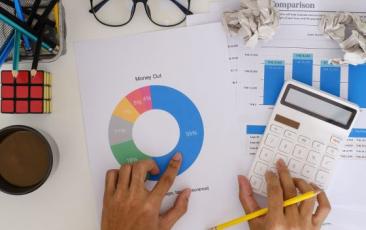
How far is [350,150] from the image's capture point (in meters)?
0.68

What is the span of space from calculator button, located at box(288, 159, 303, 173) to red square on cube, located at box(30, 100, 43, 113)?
41cm

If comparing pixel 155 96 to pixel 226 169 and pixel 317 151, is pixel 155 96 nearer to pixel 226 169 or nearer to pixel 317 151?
pixel 226 169

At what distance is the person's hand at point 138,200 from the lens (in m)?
0.68

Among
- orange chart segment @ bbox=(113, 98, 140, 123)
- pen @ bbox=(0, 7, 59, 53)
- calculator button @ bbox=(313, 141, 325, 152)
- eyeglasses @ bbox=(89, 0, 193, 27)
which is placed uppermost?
eyeglasses @ bbox=(89, 0, 193, 27)

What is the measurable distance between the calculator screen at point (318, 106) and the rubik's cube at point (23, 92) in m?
0.39

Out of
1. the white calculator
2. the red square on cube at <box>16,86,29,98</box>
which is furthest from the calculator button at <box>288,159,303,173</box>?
the red square on cube at <box>16,86,29,98</box>

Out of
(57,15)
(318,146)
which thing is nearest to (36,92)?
(57,15)

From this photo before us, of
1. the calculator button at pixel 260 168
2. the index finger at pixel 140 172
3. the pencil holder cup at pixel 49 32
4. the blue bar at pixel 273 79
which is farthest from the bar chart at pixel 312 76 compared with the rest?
the pencil holder cup at pixel 49 32

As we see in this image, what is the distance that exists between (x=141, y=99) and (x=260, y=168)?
225 mm

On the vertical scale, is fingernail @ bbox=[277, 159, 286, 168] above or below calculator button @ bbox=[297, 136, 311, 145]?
below

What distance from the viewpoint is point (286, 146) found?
0.68 m

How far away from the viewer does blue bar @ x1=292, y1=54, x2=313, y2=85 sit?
686 millimetres

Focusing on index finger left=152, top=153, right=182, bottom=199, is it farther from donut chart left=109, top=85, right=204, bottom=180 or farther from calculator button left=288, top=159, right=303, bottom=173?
calculator button left=288, top=159, right=303, bottom=173

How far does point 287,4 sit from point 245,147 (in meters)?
0.24
